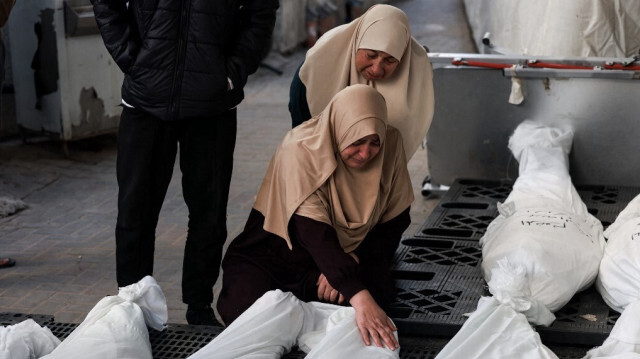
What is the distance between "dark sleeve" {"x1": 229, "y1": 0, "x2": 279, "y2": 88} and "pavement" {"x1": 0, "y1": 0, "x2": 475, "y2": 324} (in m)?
1.13

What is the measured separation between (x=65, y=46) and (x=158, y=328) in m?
3.41

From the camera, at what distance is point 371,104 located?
11.0 feet

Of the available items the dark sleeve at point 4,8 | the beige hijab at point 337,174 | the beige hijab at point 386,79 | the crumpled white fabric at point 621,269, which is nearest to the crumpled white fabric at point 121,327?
the beige hijab at point 337,174

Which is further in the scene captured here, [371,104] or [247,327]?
[371,104]

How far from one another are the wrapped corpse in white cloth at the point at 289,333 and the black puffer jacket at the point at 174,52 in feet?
2.54

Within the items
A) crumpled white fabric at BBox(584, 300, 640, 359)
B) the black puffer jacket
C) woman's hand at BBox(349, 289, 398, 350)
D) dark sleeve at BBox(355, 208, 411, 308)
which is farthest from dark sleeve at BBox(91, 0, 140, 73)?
crumpled white fabric at BBox(584, 300, 640, 359)

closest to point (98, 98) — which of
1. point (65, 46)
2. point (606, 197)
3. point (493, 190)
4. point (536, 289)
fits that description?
point (65, 46)

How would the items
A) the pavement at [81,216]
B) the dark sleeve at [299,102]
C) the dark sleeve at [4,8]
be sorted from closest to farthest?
the dark sleeve at [299,102], the pavement at [81,216], the dark sleeve at [4,8]

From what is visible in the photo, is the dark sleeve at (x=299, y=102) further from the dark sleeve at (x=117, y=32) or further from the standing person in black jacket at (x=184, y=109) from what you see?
the dark sleeve at (x=117, y=32)

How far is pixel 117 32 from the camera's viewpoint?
3484mm

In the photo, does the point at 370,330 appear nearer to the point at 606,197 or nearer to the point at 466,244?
the point at 466,244

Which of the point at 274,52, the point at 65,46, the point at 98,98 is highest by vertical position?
the point at 65,46

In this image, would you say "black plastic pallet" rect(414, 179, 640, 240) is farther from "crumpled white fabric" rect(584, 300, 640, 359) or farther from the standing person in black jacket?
"crumpled white fabric" rect(584, 300, 640, 359)

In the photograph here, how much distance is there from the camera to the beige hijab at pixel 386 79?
392cm
